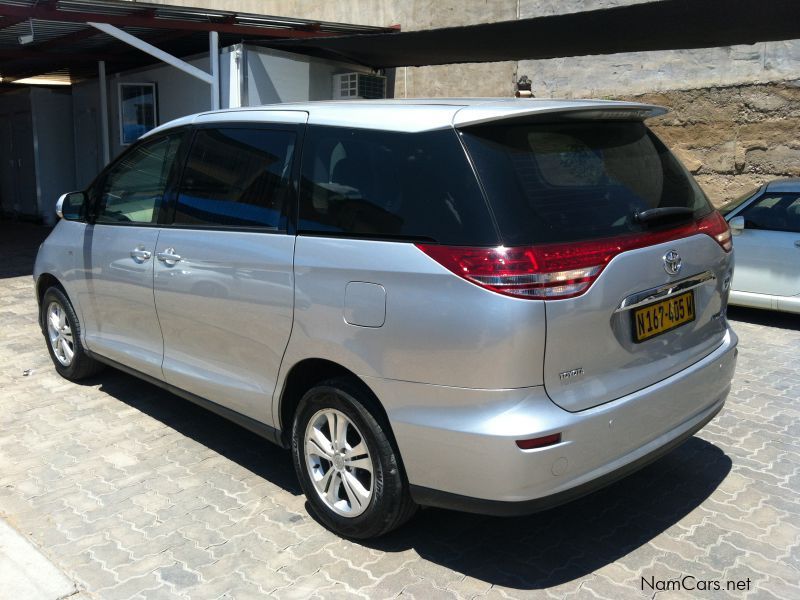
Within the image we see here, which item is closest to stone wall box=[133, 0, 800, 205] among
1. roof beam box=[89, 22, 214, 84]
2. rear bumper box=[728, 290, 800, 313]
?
rear bumper box=[728, 290, 800, 313]

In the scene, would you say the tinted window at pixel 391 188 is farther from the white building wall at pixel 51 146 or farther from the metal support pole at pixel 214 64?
the white building wall at pixel 51 146

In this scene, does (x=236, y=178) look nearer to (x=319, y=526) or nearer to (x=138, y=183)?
(x=138, y=183)

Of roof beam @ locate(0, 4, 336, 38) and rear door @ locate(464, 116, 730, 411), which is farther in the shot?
roof beam @ locate(0, 4, 336, 38)

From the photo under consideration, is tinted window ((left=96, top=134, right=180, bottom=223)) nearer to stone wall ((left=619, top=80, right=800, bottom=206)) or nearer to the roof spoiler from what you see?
the roof spoiler

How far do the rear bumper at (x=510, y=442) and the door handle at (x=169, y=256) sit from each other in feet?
5.19

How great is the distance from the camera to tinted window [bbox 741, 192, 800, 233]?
7.34 m

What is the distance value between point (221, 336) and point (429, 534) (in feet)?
4.67

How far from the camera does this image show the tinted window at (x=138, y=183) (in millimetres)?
4328

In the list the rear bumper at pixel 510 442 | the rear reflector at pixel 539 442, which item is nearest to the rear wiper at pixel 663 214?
the rear bumper at pixel 510 442

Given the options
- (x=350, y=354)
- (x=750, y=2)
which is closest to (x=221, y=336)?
(x=350, y=354)

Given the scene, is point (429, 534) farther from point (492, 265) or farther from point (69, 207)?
point (69, 207)

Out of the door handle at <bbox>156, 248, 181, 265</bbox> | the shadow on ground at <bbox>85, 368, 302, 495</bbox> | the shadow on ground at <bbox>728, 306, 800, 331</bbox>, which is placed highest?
the door handle at <bbox>156, 248, 181, 265</bbox>

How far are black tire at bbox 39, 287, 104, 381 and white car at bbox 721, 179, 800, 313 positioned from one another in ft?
20.0

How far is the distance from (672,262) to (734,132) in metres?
7.72
